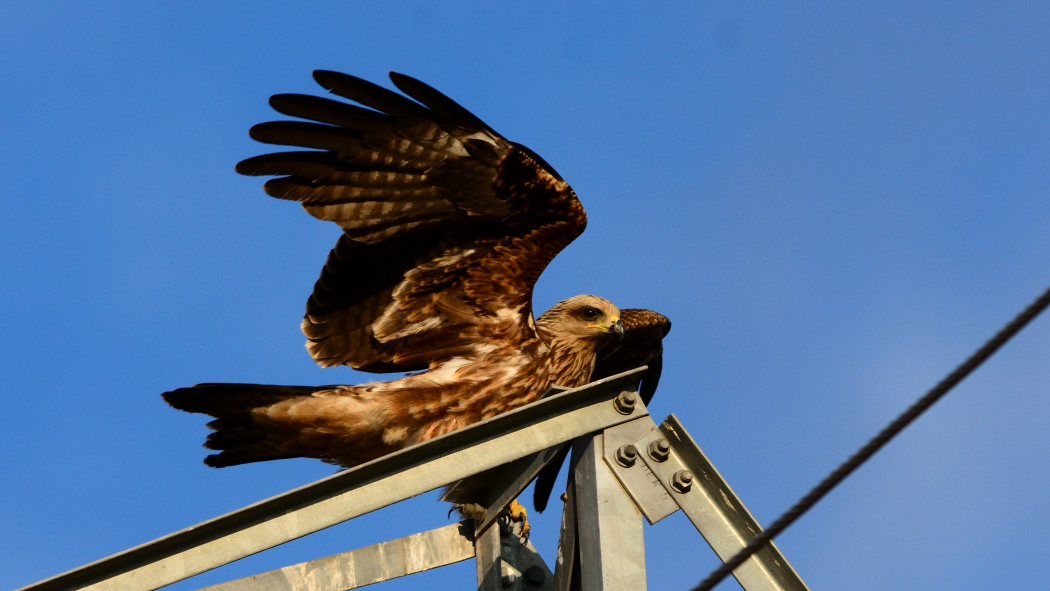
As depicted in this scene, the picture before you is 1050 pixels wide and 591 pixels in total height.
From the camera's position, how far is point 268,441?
5961 mm

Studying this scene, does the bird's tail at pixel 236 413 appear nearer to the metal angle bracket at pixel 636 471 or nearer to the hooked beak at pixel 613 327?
the hooked beak at pixel 613 327

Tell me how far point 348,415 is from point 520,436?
2.53 m

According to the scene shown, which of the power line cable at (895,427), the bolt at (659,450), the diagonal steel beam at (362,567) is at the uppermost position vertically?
the diagonal steel beam at (362,567)

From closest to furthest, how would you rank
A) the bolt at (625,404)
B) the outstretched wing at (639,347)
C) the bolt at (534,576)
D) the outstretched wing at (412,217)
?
1. the bolt at (625,404)
2. the bolt at (534,576)
3. the outstretched wing at (412,217)
4. the outstretched wing at (639,347)

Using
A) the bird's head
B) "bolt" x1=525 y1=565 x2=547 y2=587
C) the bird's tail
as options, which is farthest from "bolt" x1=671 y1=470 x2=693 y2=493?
the bird's head

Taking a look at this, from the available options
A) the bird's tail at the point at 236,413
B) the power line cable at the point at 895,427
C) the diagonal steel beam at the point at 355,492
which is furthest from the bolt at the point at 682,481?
the bird's tail at the point at 236,413

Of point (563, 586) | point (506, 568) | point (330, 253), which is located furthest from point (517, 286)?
point (563, 586)

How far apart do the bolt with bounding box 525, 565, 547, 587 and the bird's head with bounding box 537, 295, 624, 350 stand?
2025mm

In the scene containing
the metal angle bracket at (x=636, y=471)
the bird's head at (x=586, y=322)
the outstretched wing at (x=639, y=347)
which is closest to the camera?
the metal angle bracket at (x=636, y=471)

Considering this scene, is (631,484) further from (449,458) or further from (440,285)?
(440,285)

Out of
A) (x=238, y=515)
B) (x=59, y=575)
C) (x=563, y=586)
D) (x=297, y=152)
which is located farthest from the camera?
(x=297, y=152)

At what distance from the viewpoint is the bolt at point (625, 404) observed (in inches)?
143

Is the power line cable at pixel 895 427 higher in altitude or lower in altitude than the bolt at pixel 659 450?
lower

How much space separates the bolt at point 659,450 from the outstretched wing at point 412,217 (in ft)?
8.18
